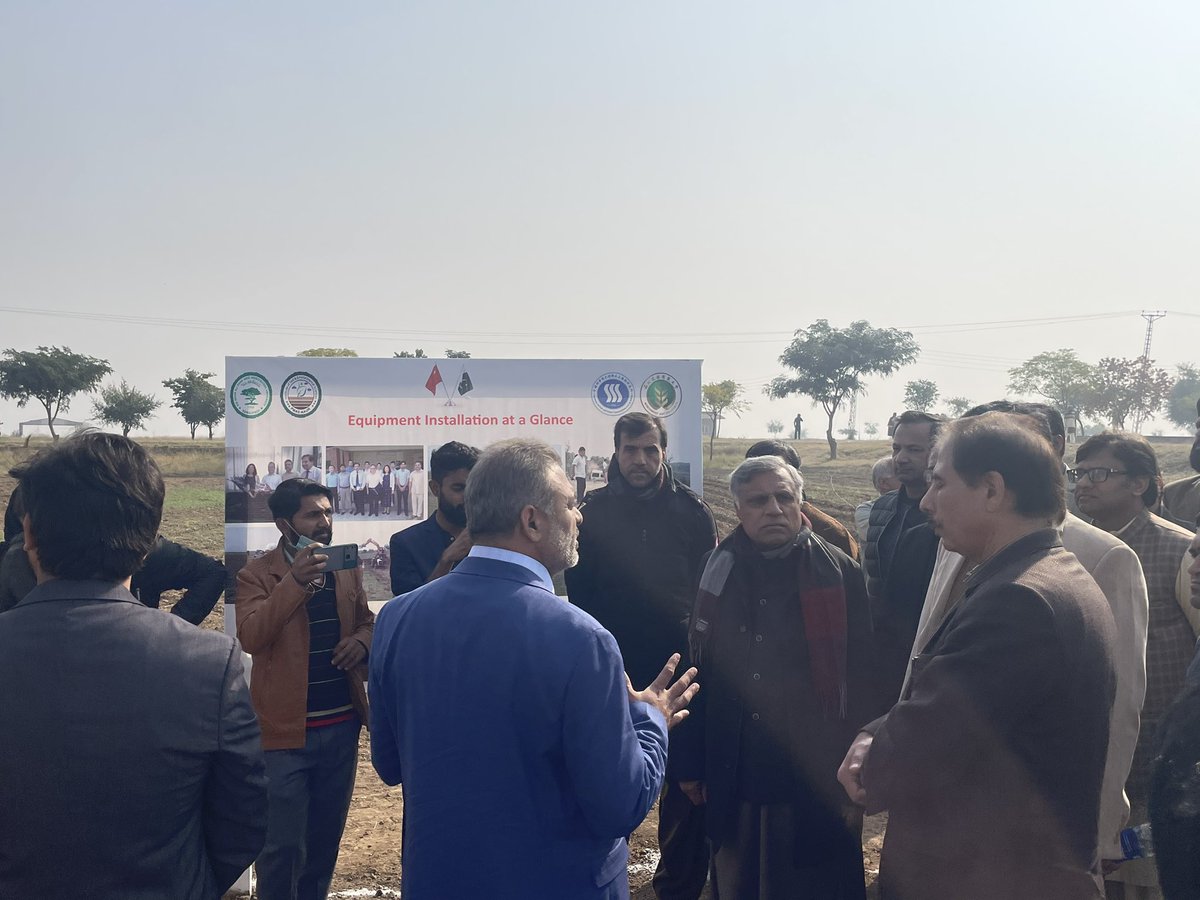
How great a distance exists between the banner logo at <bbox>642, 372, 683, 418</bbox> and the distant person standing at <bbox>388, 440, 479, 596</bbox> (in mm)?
2280

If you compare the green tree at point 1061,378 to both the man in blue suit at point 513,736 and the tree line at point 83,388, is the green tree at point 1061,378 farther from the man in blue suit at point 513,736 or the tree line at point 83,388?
the man in blue suit at point 513,736

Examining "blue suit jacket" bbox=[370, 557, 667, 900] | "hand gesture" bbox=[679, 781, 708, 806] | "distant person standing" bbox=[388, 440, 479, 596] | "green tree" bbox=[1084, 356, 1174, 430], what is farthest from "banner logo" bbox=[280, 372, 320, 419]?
"green tree" bbox=[1084, 356, 1174, 430]

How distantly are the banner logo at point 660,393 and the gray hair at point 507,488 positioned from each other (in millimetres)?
4126

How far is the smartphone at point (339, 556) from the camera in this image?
3775 mm

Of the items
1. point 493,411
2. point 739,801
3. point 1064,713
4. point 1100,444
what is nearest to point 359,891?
point 739,801

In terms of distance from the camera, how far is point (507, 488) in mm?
2389

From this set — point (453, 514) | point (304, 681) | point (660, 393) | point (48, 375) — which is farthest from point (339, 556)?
point (48, 375)

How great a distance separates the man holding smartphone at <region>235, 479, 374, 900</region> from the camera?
12.5ft

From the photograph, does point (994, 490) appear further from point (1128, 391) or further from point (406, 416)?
point (1128, 391)

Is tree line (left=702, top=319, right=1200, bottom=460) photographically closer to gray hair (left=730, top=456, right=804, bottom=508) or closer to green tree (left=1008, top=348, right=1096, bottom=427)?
green tree (left=1008, top=348, right=1096, bottom=427)

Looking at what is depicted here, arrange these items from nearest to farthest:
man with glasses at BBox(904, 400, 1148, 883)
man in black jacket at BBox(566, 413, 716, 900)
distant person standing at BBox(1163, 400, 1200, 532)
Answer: man with glasses at BBox(904, 400, 1148, 883) < man in black jacket at BBox(566, 413, 716, 900) < distant person standing at BBox(1163, 400, 1200, 532)

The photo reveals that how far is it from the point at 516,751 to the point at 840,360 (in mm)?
62566

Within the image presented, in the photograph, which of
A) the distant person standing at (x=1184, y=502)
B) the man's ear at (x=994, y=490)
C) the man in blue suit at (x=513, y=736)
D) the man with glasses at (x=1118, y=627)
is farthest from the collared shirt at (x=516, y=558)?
the distant person standing at (x=1184, y=502)

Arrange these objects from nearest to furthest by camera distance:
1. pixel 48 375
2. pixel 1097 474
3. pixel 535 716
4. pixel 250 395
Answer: pixel 535 716
pixel 1097 474
pixel 250 395
pixel 48 375
